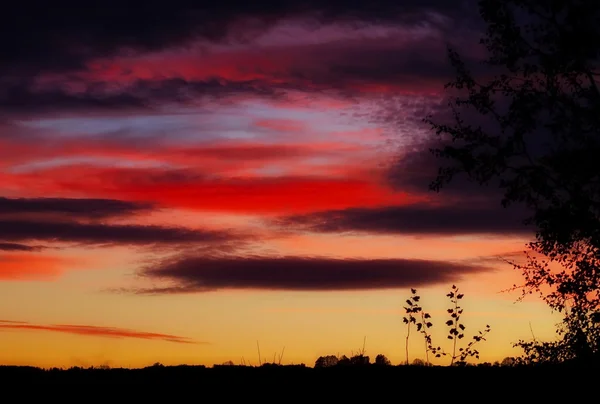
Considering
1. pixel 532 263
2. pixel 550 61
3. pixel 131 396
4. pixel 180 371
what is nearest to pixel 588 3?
pixel 550 61

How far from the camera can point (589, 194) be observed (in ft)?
83.6

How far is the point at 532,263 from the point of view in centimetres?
2761

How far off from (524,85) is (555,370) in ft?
33.8

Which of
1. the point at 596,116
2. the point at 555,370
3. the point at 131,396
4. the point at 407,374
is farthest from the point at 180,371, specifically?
the point at 596,116

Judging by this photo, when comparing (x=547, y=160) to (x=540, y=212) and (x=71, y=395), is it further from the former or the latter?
(x=71, y=395)

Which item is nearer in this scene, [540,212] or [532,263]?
[540,212]

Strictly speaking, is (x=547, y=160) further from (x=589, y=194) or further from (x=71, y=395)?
(x=71, y=395)

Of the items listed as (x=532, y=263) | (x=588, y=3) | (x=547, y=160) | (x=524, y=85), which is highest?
(x=588, y=3)

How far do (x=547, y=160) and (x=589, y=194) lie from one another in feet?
4.90

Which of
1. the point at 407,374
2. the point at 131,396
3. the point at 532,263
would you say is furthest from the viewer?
the point at 532,263

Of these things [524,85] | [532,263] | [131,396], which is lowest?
[131,396]

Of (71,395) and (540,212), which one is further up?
(540,212)

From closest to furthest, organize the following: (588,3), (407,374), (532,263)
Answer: (407,374) < (588,3) < (532,263)

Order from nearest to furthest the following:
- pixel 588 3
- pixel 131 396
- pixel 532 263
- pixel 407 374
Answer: pixel 131 396 < pixel 407 374 < pixel 588 3 < pixel 532 263
